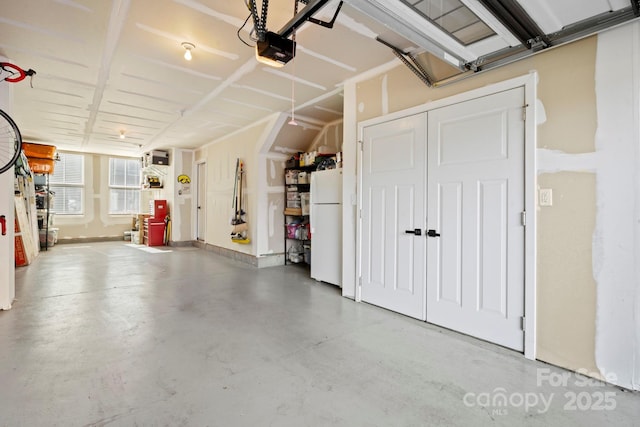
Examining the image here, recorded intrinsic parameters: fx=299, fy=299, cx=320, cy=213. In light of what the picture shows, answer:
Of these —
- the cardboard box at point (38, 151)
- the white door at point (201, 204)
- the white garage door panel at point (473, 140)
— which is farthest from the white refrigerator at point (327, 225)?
the cardboard box at point (38, 151)

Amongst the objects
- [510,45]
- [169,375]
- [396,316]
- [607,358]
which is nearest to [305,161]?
[396,316]

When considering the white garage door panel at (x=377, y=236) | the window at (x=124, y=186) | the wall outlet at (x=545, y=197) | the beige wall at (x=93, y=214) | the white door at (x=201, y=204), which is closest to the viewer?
the wall outlet at (x=545, y=197)

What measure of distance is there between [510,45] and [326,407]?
2856mm

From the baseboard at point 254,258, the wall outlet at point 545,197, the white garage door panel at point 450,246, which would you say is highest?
the wall outlet at point 545,197

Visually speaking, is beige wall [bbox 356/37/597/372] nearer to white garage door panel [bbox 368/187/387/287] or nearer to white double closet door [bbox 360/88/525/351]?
white double closet door [bbox 360/88/525/351]

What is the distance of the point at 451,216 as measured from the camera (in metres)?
2.86

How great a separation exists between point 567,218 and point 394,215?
1.52 m

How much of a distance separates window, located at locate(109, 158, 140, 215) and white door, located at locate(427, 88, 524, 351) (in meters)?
10.1

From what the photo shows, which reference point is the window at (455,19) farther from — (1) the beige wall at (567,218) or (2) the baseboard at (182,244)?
(2) the baseboard at (182,244)

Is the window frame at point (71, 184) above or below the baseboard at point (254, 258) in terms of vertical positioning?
above

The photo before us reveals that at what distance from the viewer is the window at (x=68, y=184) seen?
8695 millimetres

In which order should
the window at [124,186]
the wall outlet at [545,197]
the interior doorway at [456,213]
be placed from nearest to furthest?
the wall outlet at [545,197] → the interior doorway at [456,213] → the window at [124,186]

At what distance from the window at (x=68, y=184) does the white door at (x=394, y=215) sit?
9.46 meters

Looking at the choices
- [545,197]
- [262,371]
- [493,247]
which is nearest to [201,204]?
[262,371]
